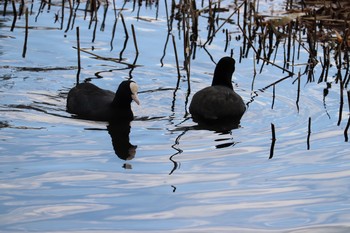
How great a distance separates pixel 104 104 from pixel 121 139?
1012mm

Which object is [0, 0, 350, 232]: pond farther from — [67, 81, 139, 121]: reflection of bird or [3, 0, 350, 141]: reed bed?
[67, 81, 139, 121]: reflection of bird

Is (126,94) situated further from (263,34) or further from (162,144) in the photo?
(263,34)

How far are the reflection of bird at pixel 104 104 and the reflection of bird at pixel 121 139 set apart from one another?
0.12 metres

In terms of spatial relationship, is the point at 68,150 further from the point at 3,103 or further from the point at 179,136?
the point at 3,103

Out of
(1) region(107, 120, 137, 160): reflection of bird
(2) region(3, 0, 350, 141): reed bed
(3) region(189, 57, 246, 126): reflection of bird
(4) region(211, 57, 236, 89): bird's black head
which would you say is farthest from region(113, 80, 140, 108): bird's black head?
(4) region(211, 57, 236, 89): bird's black head

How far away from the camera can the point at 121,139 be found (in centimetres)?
824

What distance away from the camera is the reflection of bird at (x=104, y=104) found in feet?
29.6

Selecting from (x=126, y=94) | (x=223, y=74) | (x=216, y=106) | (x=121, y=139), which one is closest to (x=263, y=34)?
(x=223, y=74)

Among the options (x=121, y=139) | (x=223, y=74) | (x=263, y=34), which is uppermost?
(x=263, y=34)

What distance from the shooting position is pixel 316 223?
235 inches

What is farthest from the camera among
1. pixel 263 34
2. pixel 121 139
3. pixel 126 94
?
pixel 263 34

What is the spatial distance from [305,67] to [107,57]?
2612mm

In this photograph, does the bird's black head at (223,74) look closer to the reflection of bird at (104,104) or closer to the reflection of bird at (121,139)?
the reflection of bird at (104,104)

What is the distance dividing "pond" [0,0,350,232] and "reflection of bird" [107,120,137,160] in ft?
0.18
